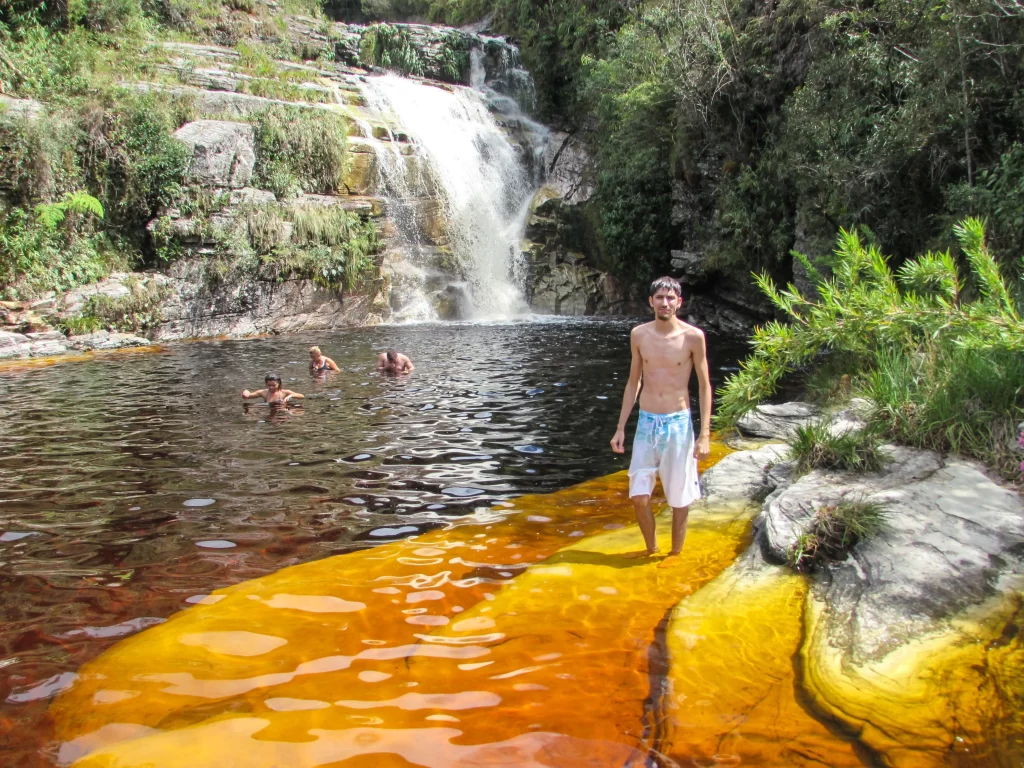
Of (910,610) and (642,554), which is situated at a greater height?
(910,610)

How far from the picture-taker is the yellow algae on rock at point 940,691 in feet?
9.01

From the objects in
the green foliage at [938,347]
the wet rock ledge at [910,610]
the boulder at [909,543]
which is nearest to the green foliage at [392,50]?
the green foliage at [938,347]

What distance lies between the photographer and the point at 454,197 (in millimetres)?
24391

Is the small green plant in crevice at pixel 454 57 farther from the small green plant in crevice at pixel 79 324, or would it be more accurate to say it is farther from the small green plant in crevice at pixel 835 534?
the small green plant in crevice at pixel 835 534

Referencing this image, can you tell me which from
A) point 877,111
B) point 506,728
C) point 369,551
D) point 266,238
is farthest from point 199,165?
point 506,728

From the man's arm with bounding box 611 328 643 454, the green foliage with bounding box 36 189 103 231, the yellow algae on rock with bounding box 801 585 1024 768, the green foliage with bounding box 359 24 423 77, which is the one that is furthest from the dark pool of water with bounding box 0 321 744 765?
the green foliage with bounding box 359 24 423 77

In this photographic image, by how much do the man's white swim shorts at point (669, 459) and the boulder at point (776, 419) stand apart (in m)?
3.51

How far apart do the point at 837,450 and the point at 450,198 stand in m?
20.5

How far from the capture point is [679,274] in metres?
21.3

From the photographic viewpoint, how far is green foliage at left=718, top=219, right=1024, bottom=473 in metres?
5.00

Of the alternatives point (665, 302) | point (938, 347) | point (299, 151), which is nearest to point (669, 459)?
point (665, 302)

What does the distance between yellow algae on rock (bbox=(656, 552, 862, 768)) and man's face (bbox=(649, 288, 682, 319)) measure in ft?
5.44

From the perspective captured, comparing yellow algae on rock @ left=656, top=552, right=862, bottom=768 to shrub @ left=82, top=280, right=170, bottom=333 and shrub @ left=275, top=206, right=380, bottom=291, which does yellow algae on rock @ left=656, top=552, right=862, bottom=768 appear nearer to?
shrub @ left=82, top=280, right=170, bottom=333

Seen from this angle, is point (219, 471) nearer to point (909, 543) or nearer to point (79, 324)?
point (909, 543)
